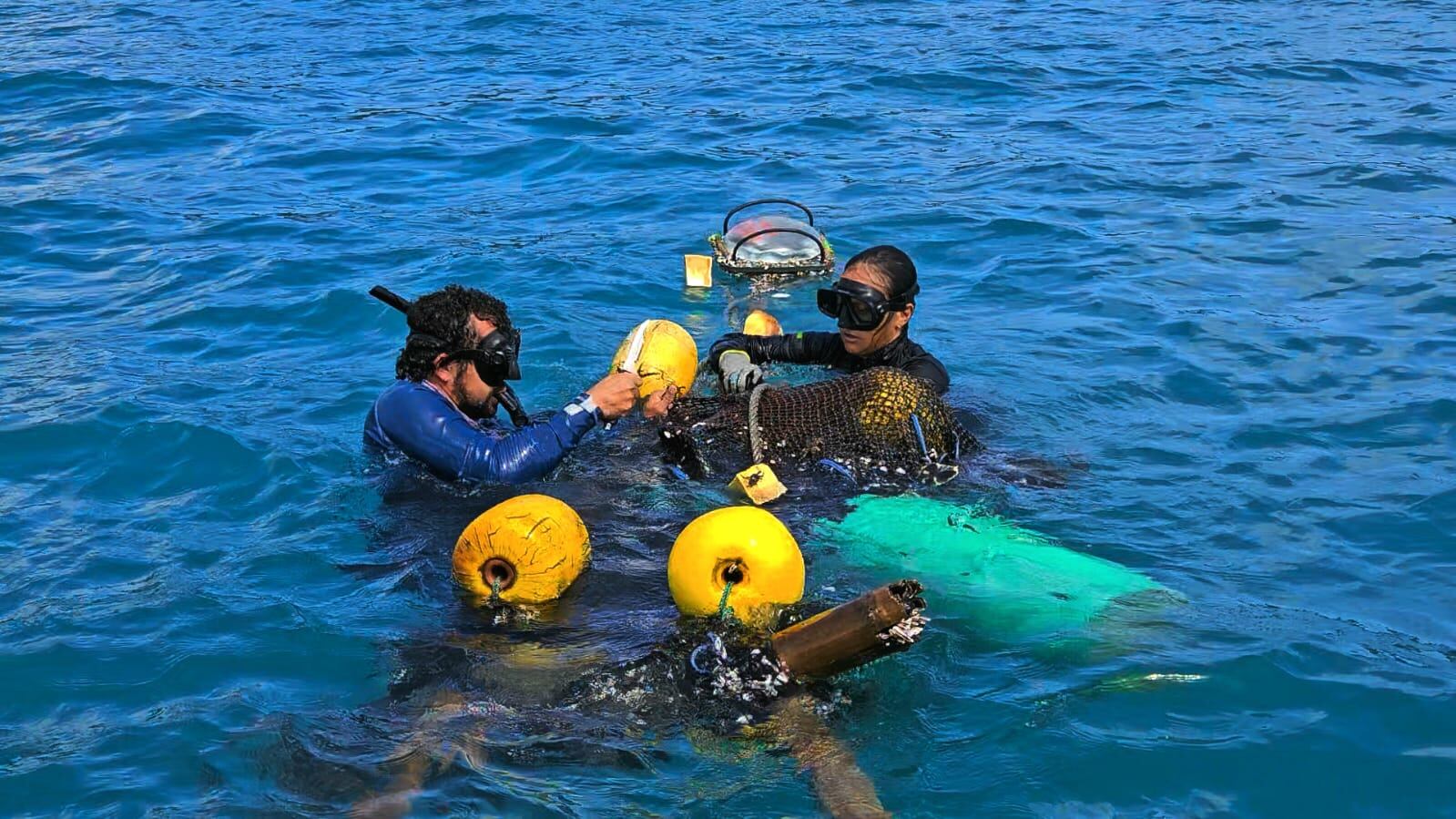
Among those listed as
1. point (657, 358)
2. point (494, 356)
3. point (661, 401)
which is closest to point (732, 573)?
point (494, 356)

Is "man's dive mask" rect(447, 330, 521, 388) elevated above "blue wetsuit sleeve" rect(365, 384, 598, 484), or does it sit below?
above

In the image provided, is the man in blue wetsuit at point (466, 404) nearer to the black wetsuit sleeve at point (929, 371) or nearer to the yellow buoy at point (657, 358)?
the yellow buoy at point (657, 358)

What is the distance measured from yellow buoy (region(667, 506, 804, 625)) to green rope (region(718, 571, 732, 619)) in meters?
0.01

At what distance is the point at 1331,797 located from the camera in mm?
5137

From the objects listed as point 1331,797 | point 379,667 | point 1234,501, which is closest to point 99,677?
point 379,667

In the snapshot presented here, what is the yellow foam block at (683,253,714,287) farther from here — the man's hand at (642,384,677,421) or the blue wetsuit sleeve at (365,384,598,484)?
the blue wetsuit sleeve at (365,384,598,484)

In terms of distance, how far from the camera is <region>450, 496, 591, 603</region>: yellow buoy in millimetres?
6004

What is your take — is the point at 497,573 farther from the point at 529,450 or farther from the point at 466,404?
the point at 466,404

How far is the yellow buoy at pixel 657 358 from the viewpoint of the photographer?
798 cm

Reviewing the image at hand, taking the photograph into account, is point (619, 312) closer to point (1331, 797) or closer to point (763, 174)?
point (763, 174)

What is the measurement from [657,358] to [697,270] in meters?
3.43

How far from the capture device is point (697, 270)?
11.3 metres

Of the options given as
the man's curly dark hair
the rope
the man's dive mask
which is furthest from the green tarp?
the man's curly dark hair

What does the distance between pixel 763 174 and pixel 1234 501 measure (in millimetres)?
8011
